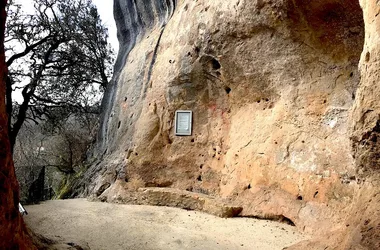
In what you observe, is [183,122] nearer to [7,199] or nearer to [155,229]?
[155,229]

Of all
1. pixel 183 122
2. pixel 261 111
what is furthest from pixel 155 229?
pixel 183 122

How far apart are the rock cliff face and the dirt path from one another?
0.52 m

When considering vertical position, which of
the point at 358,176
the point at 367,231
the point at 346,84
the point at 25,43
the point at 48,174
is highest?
the point at 25,43

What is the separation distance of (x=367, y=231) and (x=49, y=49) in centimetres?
784

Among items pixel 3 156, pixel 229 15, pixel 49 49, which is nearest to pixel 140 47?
pixel 49 49

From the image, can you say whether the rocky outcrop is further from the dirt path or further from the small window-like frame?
the small window-like frame

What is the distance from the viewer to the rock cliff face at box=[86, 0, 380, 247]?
13.4 ft

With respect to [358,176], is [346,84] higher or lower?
higher

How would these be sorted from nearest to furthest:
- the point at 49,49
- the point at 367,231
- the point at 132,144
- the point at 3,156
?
1. the point at 3,156
2. the point at 367,231
3. the point at 132,144
4. the point at 49,49

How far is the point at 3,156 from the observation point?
2.05 meters

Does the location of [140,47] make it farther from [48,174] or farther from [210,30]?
[48,174]

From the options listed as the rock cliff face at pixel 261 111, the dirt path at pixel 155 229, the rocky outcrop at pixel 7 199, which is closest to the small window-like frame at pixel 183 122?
the rock cliff face at pixel 261 111

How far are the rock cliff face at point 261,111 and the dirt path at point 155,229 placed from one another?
1.72 feet

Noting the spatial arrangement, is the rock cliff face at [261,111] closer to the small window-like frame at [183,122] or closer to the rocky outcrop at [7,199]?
the small window-like frame at [183,122]
